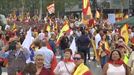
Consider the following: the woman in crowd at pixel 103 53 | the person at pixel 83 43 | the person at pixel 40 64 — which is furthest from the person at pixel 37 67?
the person at pixel 83 43

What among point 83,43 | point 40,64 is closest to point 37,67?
point 40,64

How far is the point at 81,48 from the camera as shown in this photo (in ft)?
60.4

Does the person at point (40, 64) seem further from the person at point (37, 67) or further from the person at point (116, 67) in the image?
the person at point (116, 67)

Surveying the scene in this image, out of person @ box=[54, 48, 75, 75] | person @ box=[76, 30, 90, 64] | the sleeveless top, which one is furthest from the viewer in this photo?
person @ box=[76, 30, 90, 64]

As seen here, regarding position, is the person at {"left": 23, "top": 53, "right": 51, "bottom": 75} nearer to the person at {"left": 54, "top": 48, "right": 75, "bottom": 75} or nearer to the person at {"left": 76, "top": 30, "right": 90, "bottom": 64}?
the person at {"left": 54, "top": 48, "right": 75, "bottom": 75}

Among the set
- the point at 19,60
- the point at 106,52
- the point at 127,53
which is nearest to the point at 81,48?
the point at 106,52

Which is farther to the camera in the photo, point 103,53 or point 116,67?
point 103,53

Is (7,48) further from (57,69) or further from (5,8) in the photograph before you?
(5,8)

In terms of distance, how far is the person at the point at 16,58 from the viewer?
10242 mm

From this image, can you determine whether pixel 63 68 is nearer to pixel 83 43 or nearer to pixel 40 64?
pixel 40 64

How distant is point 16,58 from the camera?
34.0 feet

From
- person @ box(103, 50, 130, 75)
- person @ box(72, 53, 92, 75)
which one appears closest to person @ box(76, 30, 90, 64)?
person @ box(72, 53, 92, 75)

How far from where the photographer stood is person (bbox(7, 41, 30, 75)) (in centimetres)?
1024

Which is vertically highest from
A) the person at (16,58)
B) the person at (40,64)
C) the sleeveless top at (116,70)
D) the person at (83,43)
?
the person at (40,64)
